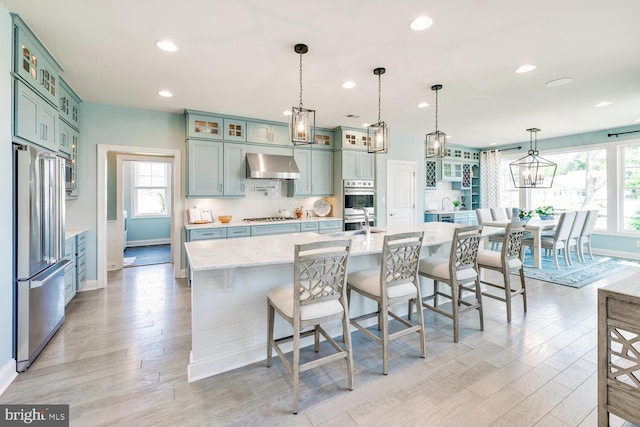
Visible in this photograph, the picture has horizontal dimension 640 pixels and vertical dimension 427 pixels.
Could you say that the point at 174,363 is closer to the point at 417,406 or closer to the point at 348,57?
the point at 417,406

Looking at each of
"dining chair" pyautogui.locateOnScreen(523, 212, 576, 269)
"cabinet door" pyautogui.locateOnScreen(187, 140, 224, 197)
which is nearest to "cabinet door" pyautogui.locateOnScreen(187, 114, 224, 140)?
"cabinet door" pyautogui.locateOnScreen(187, 140, 224, 197)

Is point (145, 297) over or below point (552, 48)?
below

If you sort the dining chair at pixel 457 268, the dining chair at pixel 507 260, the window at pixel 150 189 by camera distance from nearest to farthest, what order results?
1. the dining chair at pixel 457 268
2. the dining chair at pixel 507 260
3. the window at pixel 150 189

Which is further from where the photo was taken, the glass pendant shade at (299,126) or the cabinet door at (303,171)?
the cabinet door at (303,171)

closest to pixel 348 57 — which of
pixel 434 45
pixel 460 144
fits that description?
pixel 434 45

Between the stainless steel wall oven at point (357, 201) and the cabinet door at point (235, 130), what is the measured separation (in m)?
2.03

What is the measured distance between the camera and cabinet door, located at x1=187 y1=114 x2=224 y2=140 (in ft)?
14.9

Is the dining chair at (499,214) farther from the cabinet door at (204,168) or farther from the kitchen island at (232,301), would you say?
the cabinet door at (204,168)

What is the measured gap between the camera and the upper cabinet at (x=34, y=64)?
224 cm

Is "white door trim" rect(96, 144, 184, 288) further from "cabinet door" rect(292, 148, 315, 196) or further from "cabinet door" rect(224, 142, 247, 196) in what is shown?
"cabinet door" rect(292, 148, 315, 196)

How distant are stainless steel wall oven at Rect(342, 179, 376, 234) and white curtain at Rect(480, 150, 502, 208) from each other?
4.14 meters

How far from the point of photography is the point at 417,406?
6.03ft

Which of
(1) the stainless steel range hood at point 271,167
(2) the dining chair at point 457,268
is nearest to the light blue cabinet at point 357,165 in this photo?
(1) the stainless steel range hood at point 271,167

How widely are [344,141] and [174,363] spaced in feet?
14.8
